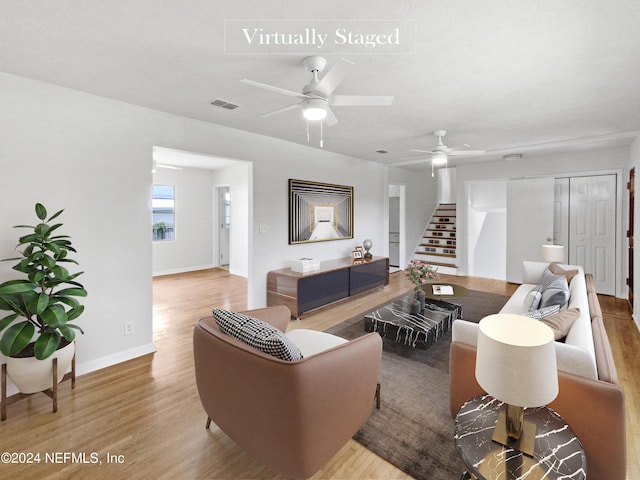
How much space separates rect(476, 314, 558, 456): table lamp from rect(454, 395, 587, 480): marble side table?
41 mm

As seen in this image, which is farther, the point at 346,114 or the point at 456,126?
the point at 456,126

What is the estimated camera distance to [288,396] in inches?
56.8

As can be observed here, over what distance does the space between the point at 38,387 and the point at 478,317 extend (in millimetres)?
4607

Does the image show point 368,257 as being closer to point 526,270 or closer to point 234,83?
point 526,270

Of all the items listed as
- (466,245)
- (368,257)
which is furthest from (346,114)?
(466,245)

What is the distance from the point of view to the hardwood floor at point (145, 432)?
5.80ft

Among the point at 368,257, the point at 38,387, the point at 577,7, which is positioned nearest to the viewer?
the point at 577,7

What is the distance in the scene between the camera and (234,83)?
8.60ft

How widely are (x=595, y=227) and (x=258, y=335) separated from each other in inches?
249

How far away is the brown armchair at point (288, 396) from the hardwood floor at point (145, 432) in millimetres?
216

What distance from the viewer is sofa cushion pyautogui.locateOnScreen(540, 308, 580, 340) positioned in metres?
1.94

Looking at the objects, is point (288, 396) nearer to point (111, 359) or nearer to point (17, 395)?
point (17, 395)
